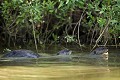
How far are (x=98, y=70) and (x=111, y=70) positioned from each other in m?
0.17

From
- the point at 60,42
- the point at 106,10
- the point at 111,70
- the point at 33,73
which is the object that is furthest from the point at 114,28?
the point at 33,73

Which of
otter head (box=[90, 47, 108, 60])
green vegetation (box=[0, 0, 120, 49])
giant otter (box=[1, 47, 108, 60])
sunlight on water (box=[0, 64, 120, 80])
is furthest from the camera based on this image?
green vegetation (box=[0, 0, 120, 49])

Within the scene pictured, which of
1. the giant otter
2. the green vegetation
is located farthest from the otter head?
the green vegetation

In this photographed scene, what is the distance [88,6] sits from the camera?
7133mm

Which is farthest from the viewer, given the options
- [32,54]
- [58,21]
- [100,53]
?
[58,21]

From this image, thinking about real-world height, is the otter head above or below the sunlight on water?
below

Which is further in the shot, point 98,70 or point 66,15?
point 66,15

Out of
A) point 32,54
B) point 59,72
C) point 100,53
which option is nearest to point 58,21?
point 100,53

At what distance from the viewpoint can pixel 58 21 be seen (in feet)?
27.6

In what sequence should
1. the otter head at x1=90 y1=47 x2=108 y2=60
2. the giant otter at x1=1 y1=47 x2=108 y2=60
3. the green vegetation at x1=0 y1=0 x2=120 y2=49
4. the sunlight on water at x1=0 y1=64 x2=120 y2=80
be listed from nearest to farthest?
the sunlight on water at x1=0 y1=64 x2=120 y2=80, the giant otter at x1=1 y1=47 x2=108 y2=60, the otter head at x1=90 y1=47 x2=108 y2=60, the green vegetation at x1=0 y1=0 x2=120 y2=49

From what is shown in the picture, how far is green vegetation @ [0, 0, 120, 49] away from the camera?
6.92 metres

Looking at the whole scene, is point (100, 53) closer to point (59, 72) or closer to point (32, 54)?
point (32, 54)

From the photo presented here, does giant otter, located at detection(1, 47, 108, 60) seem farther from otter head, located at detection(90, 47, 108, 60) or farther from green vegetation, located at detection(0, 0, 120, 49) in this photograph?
green vegetation, located at detection(0, 0, 120, 49)

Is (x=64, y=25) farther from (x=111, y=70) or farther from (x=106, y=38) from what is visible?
(x=111, y=70)
